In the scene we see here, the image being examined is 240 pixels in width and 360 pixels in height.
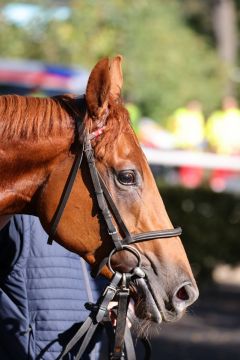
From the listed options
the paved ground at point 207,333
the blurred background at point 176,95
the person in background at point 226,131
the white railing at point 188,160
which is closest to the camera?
the paved ground at point 207,333

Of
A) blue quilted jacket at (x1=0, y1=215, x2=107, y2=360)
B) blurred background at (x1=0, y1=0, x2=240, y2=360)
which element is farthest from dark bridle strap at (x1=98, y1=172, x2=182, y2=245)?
blurred background at (x1=0, y1=0, x2=240, y2=360)

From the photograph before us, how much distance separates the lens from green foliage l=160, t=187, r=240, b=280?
11.7 metres

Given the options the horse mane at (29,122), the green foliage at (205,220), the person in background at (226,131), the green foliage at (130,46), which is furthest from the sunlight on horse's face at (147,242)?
the green foliage at (130,46)

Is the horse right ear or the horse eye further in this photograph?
the horse eye

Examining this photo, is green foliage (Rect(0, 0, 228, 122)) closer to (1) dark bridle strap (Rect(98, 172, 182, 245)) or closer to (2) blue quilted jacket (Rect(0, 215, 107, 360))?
(2) blue quilted jacket (Rect(0, 215, 107, 360))

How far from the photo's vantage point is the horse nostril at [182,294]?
12.2 ft

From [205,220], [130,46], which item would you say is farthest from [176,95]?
[205,220]

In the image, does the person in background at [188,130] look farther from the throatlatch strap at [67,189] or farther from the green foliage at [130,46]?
the throatlatch strap at [67,189]

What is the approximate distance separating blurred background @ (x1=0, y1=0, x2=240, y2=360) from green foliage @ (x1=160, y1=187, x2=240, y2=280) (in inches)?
0.5

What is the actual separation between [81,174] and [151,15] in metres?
16.3

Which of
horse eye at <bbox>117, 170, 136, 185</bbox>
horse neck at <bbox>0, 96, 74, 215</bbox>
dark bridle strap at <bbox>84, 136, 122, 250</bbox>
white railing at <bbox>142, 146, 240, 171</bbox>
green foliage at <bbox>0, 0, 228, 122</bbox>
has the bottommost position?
white railing at <bbox>142, 146, 240, 171</bbox>

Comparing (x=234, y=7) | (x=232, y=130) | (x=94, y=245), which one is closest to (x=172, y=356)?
(x=94, y=245)

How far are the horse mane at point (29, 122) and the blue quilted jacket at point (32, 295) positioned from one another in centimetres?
55

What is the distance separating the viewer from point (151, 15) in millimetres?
19734
